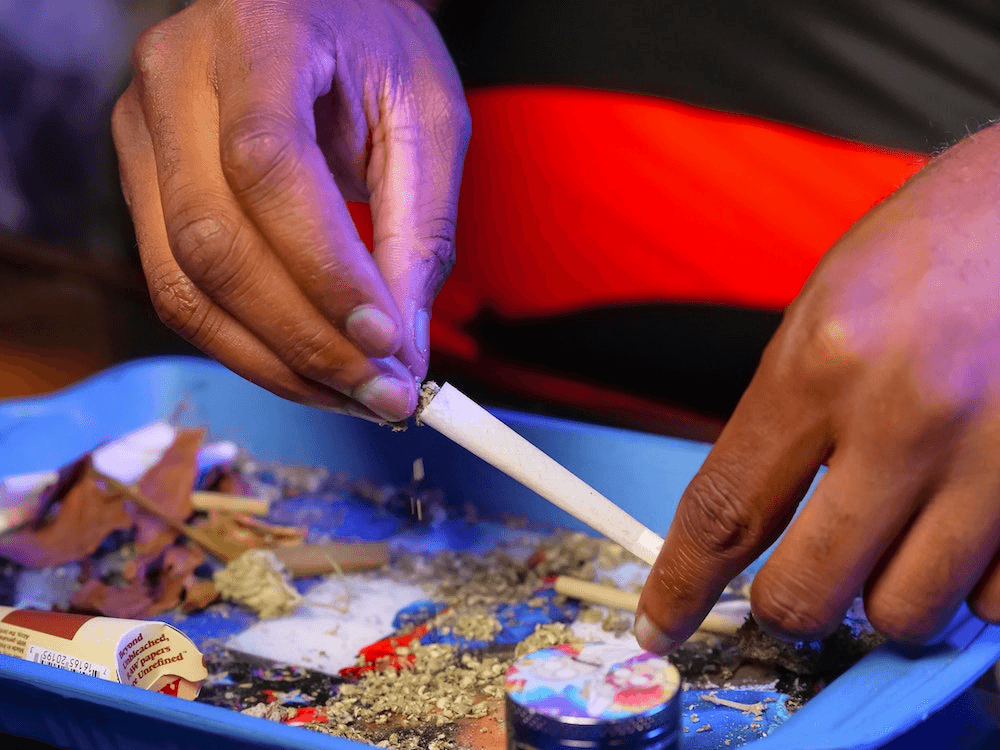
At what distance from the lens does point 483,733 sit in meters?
0.52

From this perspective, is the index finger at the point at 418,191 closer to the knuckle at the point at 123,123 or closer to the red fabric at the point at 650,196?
the knuckle at the point at 123,123

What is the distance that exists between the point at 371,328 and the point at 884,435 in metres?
0.24

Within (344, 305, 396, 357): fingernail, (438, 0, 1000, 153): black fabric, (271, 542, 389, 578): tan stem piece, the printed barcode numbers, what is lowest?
the printed barcode numbers

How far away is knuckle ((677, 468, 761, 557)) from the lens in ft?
1.29

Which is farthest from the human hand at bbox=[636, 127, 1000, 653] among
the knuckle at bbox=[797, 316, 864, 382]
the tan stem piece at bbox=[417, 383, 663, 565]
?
the tan stem piece at bbox=[417, 383, 663, 565]

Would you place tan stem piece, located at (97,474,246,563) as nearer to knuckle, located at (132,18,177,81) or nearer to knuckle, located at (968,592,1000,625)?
knuckle, located at (132,18,177,81)

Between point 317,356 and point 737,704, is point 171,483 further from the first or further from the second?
point 737,704

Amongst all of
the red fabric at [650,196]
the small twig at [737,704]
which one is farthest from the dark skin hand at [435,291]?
the red fabric at [650,196]

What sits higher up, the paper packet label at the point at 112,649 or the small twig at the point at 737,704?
the paper packet label at the point at 112,649

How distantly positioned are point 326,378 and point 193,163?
0.13 metres

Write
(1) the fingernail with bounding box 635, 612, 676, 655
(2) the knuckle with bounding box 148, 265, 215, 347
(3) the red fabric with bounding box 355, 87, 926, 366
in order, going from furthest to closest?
(3) the red fabric with bounding box 355, 87, 926, 366 → (2) the knuckle with bounding box 148, 265, 215, 347 → (1) the fingernail with bounding box 635, 612, 676, 655

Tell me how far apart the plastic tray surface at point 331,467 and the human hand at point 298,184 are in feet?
0.59

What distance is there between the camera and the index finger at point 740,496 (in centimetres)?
37

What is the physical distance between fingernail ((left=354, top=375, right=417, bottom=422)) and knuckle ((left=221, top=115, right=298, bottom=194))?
0.36 ft
